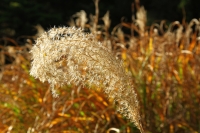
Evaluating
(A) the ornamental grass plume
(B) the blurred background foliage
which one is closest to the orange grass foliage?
(A) the ornamental grass plume

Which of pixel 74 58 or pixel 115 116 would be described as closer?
pixel 74 58

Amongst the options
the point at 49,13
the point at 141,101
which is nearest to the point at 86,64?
the point at 141,101

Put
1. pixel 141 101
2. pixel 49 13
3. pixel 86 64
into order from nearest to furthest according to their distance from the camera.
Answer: pixel 86 64
pixel 141 101
pixel 49 13

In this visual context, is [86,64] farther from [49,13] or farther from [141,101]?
[49,13]

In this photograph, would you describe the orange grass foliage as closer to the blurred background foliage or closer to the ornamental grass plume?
the ornamental grass plume

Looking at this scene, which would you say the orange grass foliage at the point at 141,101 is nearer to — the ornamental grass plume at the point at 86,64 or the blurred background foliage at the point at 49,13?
the ornamental grass plume at the point at 86,64

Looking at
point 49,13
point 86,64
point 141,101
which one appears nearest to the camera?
point 86,64

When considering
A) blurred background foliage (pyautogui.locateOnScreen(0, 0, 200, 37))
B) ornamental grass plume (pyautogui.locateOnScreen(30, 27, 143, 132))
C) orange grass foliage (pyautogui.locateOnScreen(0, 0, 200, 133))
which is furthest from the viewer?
blurred background foliage (pyautogui.locateOnScreen(0, 0, 200, 37))

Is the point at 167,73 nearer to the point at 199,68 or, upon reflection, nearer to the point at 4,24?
the point at 199,68

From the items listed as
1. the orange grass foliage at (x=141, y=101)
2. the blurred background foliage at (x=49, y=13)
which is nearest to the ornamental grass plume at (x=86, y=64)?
the orange grass foliage at (x=141, y=101)

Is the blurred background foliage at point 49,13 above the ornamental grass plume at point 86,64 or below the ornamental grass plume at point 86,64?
above

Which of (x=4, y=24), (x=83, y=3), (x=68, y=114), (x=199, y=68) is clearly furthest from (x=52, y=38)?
(x=83, y=3)
